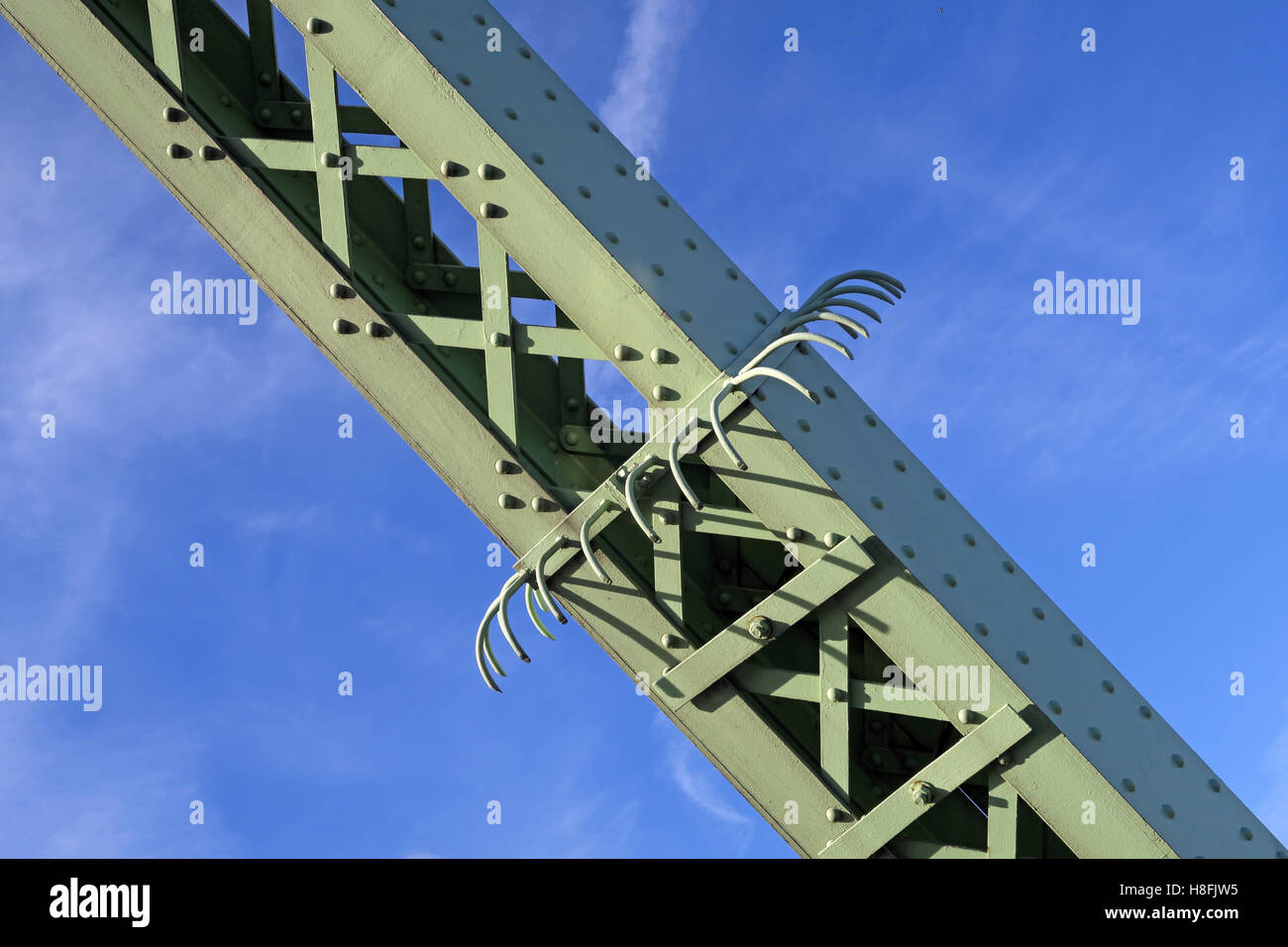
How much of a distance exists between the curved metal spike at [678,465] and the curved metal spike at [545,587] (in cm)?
56

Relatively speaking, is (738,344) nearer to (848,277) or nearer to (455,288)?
(848,277)

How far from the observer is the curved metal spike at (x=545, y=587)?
4.60 meters

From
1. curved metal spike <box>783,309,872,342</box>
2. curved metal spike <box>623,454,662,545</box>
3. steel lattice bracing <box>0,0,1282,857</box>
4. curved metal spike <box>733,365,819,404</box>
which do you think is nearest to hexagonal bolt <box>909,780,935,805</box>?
steel lattice bracing <box>0,0,1282,857</box>

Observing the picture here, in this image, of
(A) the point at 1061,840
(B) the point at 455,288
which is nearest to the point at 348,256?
(B) the point at 455,288

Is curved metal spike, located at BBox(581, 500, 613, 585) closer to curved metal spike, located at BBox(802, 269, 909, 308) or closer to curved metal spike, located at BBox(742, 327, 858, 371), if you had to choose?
curved metal spike, located at BBox(742, 327, 858, 371)

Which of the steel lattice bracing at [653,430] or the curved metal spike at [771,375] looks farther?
the steel lattice bracing at [653,430]

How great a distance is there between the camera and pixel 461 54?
4.63 metres

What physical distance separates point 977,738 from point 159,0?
4294mm

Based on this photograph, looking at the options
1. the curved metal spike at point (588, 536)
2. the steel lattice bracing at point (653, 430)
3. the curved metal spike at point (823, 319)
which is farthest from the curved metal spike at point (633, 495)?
the curved metal spike at point (823, 319)

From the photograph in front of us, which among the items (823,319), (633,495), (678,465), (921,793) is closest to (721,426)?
(678,465)

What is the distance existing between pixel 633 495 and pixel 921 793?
1617mm

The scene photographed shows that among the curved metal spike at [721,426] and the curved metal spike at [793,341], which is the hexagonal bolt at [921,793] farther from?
the curved metal spike at [793,341]

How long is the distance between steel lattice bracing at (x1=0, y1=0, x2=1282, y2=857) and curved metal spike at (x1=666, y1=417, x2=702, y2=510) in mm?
18
